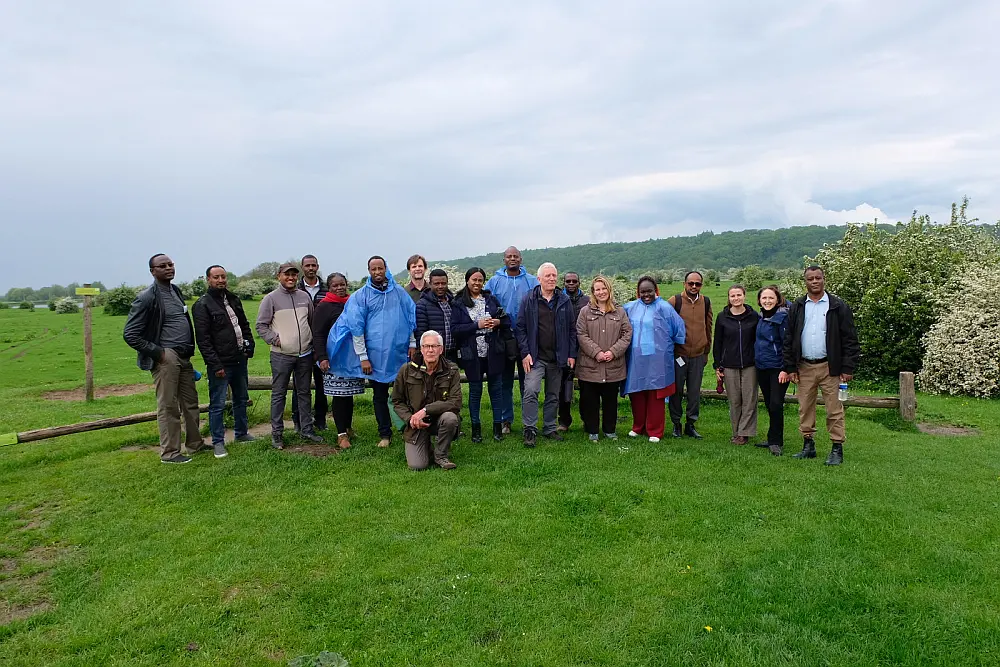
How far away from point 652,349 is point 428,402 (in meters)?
3.37

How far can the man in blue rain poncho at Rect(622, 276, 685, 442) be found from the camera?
8.85 m

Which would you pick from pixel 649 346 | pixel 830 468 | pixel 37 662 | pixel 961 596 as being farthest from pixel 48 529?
pixel 830 468

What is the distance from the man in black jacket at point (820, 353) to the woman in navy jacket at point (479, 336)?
3.85 metres

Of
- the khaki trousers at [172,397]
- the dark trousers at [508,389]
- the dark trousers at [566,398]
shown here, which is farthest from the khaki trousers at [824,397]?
the khaki trousers at [172,397]

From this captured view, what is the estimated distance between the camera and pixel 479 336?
877 centimetres

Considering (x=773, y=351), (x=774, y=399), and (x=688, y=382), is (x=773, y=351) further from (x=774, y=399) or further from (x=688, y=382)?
(x=688, y=382)

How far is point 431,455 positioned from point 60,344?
984 inches

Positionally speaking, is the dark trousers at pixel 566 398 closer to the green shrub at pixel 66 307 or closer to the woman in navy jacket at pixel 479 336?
the woman in navy jacket at pixel 479 336

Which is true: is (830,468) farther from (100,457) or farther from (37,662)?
(100,457)

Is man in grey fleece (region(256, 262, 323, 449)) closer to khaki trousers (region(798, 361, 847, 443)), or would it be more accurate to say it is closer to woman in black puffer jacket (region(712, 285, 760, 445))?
woman in black puffer jacket (region(712, 285, 760, 445))

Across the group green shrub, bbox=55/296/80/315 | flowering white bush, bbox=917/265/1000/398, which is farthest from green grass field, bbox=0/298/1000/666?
green shrub, bbox=55/296/80/315

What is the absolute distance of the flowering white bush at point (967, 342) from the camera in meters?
13.3

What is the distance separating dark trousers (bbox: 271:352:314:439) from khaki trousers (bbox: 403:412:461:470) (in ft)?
6.62

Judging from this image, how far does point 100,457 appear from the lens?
27.8 ft
